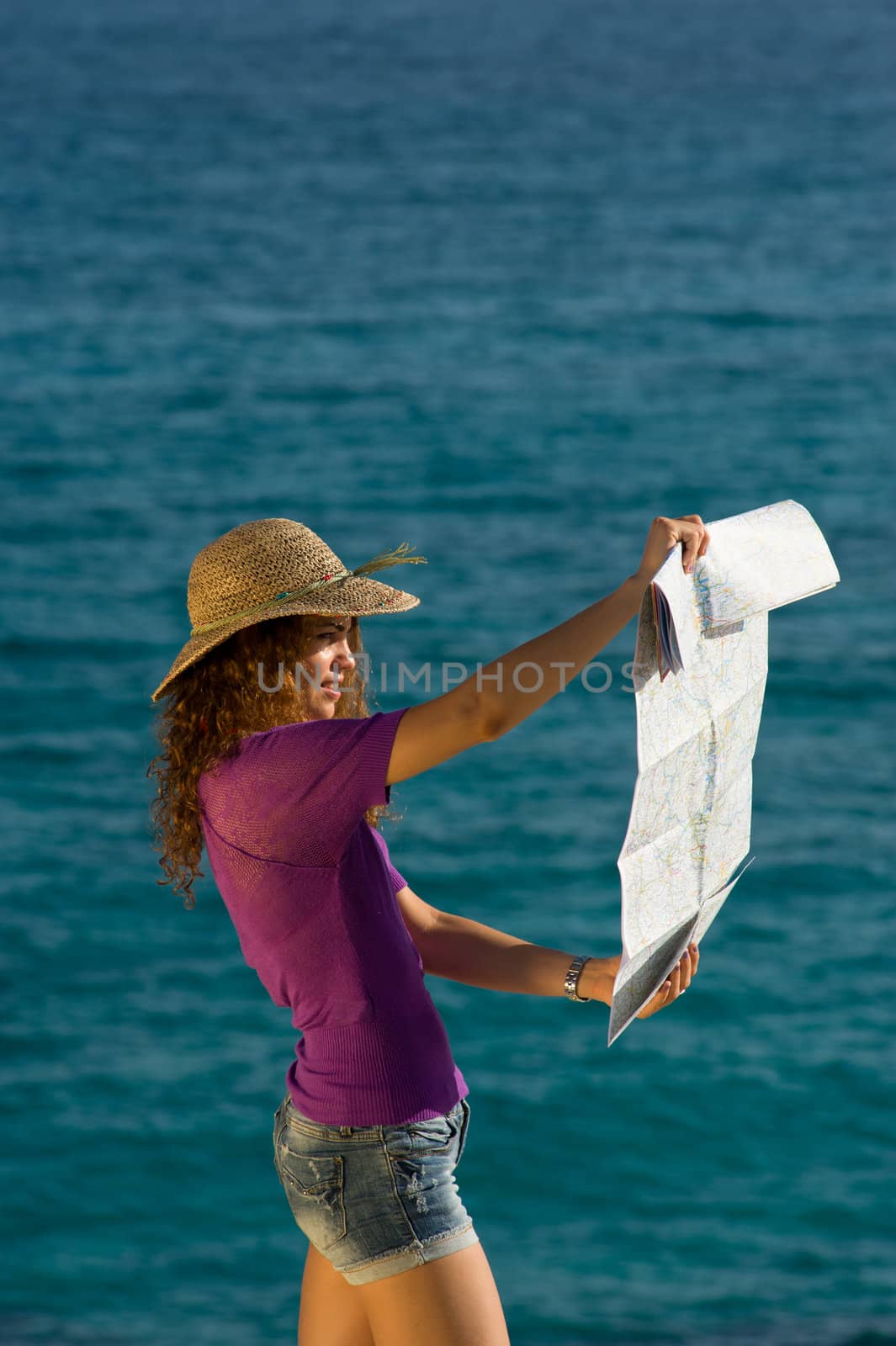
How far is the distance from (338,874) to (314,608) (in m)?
0.33

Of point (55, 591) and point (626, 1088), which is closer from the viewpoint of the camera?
point (626, 1088)

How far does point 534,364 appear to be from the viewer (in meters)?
14.5

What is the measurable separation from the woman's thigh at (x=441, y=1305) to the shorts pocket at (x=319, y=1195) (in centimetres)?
8

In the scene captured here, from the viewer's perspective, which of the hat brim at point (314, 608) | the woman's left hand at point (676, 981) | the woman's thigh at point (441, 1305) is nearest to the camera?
the woman's thigh at point (441, 1305)

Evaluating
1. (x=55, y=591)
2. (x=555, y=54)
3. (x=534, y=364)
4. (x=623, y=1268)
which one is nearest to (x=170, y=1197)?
(x=623, y=1268)

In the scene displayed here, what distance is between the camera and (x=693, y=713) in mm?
2240

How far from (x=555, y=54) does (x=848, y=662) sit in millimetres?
13331

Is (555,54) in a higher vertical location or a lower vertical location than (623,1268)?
higher

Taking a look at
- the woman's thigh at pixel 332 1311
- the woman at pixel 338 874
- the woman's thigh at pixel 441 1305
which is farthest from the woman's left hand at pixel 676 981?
the woman's thigh at pixel 332 1311

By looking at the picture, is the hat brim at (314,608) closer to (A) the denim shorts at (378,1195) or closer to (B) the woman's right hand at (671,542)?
(B) the woman's right hand at (671,542)

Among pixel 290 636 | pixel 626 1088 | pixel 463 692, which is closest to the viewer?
pixel 463 692

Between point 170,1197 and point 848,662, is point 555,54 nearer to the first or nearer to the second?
point 848,662

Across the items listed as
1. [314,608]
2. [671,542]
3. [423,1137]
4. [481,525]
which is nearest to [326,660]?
[314,608]

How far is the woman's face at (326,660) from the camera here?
221cm
